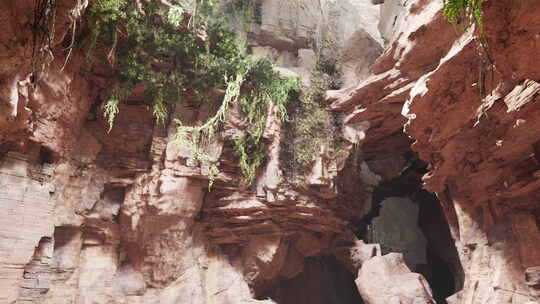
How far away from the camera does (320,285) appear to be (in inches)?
530

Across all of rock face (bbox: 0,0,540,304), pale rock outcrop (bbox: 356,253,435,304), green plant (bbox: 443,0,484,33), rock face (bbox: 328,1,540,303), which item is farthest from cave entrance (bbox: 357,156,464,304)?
green plant (bbox: 443,0,484,33)

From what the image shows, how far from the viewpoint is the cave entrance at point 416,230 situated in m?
13.6

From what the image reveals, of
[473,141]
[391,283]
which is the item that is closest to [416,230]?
[391,283]

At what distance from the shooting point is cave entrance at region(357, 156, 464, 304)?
1363cm

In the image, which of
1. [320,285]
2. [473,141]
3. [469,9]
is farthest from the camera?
[320,285]

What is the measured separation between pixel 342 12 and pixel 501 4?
945 centimetres

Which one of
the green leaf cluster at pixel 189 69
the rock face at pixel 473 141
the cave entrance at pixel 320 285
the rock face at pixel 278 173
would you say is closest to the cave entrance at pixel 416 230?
the rock face at pixel 278 173

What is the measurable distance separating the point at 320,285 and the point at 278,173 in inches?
255

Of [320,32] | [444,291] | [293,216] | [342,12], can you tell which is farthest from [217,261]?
[444,291]

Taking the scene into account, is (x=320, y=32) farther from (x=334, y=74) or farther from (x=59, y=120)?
(x=59, y=120)

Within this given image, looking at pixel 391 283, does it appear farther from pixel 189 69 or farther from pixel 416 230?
pixel 416 230

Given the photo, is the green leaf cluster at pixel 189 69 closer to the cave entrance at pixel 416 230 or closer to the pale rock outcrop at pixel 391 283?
the pale rock outcrop at pixel 391 283

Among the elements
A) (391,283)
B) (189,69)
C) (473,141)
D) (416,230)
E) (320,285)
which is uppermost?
(189,69)

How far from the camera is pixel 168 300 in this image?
8.19 metres
